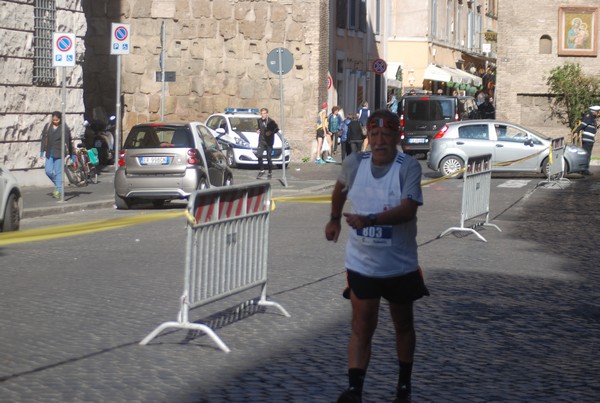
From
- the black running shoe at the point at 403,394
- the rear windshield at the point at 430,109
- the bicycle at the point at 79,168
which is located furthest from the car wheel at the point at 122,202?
the rear windshield at the point at 430,109

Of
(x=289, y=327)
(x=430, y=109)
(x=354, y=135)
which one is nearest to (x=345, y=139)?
(x=354, y=135)

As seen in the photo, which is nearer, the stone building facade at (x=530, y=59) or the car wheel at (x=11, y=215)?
the car wheel at (x=11, y=215)

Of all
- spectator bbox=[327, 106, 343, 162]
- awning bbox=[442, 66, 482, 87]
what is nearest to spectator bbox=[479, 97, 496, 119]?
spectator bbox=[327, 106, 343, 162]

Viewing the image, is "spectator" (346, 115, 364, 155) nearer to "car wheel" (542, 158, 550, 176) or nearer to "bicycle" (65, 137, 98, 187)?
"car wheel" (542, 158, 550, 176)

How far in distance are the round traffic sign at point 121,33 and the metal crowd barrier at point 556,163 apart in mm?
10119

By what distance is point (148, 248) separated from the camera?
51.3 feet

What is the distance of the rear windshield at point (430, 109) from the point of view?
143 feet

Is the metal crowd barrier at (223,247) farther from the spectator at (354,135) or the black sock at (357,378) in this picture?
the spectator at (354,135)

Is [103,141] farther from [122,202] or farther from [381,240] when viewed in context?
[381,240]

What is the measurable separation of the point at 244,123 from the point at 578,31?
16.4m

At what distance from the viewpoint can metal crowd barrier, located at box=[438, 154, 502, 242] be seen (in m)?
17.7

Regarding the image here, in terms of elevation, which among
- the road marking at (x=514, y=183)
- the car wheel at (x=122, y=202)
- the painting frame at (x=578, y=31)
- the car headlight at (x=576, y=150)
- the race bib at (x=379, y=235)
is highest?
the painting frame at (x=578, y=31)

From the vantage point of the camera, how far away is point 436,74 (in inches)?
2522

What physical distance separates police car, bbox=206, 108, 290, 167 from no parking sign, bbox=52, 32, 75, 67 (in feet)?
41.3
